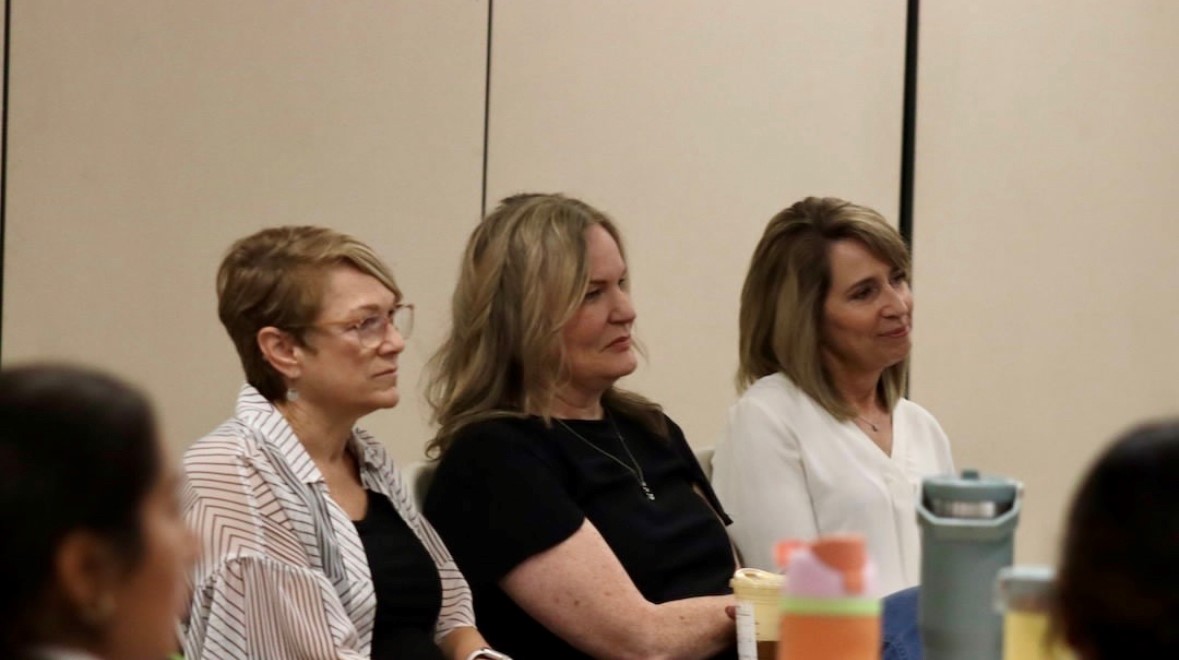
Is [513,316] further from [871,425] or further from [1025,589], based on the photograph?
[1025,589]

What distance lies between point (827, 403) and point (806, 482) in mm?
181

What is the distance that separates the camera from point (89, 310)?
12.3 ft

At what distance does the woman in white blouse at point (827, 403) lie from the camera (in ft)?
10.4

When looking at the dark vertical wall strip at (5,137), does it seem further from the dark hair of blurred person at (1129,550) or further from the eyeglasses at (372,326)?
the dark hair of blurred person at (1129,550)

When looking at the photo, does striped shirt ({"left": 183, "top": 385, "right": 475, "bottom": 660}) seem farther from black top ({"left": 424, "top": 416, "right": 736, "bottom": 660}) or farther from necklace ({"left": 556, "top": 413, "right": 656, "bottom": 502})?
necklace ({"left": 556, "top": 413, "right": 656, "bottom": 502})

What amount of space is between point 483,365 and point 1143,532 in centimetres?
186

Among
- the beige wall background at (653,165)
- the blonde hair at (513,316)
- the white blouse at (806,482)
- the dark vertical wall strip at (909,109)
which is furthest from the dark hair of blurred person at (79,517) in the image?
the dark vertical wall strip at (909,109)

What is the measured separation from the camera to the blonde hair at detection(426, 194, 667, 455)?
2.90m

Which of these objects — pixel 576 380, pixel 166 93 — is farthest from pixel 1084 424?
pixel 166 93

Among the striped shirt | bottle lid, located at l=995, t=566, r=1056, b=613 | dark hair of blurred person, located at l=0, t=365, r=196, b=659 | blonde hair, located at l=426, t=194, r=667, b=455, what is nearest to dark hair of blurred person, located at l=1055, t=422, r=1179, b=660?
bottle lid, located at l=995, t=566, r=1056, b=613

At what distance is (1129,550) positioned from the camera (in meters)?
1.15

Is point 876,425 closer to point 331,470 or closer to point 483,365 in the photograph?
point 483,365

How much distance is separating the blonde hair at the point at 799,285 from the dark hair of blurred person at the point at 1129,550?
83.9 inches

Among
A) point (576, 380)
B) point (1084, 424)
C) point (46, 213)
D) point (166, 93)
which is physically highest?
point (166, 93)
